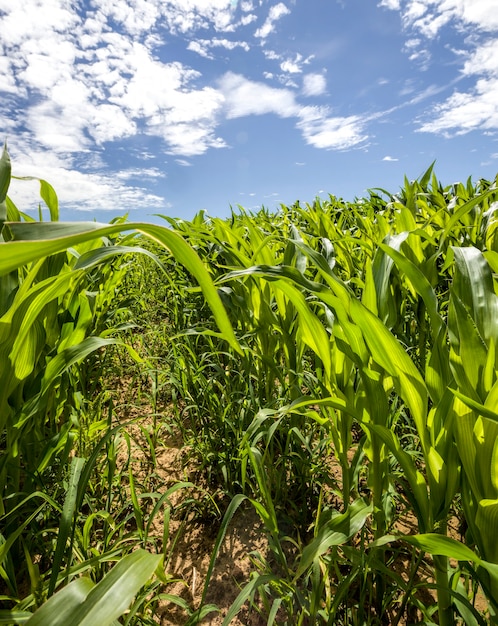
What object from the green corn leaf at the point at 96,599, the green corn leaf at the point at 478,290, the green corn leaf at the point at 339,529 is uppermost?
the green corn leaf at the point at 478,290

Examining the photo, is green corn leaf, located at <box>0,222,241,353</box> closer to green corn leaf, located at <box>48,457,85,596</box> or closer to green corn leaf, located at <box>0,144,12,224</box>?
green corn leaf, located at <box>0,144,12,224</box>

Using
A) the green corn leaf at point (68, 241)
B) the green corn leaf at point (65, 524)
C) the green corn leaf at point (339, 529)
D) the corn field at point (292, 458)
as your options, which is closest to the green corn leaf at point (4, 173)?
the corn field at point (292, 458)

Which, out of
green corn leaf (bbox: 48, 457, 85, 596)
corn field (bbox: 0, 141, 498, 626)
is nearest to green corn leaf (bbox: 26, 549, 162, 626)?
corn field (bbox: 0, 141, 498, 626)

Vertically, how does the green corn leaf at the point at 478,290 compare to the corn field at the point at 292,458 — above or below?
above

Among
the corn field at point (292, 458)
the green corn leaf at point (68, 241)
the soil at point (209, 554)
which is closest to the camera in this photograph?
the green corn leaf at point (68, 241)

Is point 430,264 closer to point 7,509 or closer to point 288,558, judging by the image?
point 288,558

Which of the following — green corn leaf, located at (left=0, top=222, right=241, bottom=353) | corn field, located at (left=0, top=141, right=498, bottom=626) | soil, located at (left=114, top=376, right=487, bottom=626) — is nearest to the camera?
green corn leaf, located at (left=0, top=222, right=241, bottom=353)

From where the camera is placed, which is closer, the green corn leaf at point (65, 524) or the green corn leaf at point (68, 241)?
the green corn leaf at point (68, 241)

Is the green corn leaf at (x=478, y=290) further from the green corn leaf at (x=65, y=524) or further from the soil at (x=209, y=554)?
the green corn leaf at (x=65, y=524)

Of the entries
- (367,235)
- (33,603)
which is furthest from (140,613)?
(367,235)

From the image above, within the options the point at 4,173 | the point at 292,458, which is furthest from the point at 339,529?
the point at 4,173

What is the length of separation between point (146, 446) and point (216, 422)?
29cm

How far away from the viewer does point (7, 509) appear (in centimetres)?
75

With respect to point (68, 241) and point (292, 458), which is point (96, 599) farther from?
point (292, 458)
